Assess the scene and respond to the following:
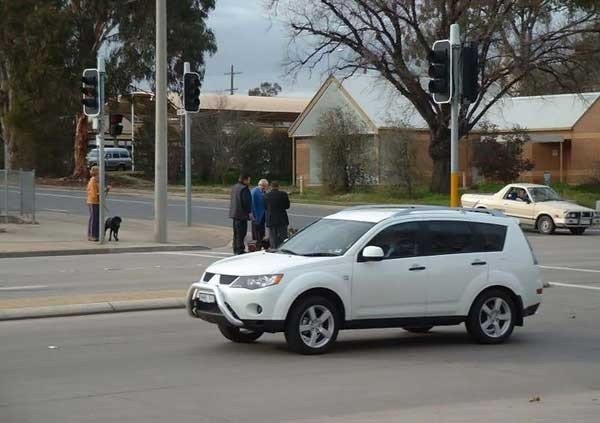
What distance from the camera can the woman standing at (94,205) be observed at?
27547 mm

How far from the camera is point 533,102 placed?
65.7m

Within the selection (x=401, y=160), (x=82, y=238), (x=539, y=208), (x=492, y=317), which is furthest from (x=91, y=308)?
(x=401, y=160)

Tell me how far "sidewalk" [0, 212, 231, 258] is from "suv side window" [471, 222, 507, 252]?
15.2 metres

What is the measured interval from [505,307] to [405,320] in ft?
4.70

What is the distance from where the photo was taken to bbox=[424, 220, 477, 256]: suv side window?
12.3 m

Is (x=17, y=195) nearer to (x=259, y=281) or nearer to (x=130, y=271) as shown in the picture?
(x=130, y=271)

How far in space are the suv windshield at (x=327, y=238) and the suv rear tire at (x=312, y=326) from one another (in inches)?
25.6

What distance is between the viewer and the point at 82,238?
29391mm

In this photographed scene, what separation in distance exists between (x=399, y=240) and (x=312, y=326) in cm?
152

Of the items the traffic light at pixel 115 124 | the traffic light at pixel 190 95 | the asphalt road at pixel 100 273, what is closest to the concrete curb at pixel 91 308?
the asphalt road at pixel 100 273

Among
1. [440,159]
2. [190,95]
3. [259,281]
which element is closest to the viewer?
[259,281]

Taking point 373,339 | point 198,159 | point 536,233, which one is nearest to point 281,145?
point 198,159

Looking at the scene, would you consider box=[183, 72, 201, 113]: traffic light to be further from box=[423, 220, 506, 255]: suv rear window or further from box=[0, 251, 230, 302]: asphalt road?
box=[423, 220, 506, 255]: suv rear window

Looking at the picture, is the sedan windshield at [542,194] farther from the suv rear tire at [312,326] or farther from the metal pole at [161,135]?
the suv rear tire at [312,326]
